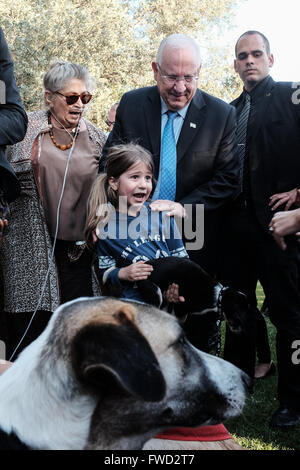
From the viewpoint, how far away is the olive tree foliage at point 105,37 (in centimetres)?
1797

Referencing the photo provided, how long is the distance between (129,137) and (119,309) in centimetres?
215

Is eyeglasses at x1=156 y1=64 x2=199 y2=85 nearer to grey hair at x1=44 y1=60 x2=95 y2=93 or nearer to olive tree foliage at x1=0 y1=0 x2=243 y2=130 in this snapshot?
grey hair at x1=44 y1=60 x2=95 y2=93

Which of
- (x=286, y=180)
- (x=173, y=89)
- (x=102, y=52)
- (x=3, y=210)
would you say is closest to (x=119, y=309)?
(x=3, y=210)

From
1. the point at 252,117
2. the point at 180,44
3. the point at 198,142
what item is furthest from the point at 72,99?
the point at 252,117

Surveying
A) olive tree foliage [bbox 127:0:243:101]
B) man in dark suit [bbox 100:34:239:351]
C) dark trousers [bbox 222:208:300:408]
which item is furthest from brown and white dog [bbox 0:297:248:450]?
olive tree foliage [bbox 127:0:243:101]

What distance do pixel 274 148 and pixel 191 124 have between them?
0.80 meters

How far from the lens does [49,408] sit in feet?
6.19

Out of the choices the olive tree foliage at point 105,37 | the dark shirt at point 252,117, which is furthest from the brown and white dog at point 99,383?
the olive tree foliage at point 105,37

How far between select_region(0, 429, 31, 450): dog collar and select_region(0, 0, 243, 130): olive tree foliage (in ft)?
44.8

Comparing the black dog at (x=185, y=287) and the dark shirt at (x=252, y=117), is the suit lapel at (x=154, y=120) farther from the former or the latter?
the black dog at (x=185, y=287)

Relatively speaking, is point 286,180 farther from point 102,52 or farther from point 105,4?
point 105,4

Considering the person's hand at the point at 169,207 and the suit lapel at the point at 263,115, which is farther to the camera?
the suit lapel at the point at 263,115

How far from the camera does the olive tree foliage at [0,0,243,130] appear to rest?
59.0 feet

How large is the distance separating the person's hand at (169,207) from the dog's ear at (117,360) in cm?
154
